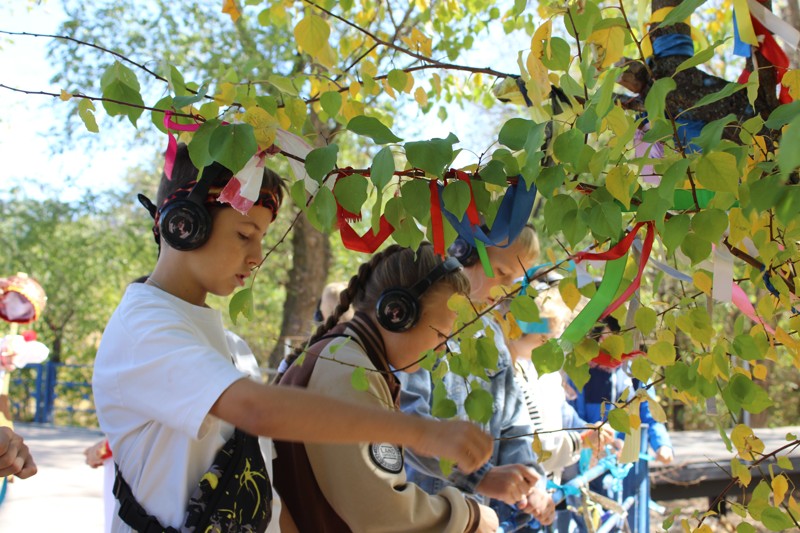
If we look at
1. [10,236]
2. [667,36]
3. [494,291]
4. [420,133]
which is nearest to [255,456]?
[494,291]

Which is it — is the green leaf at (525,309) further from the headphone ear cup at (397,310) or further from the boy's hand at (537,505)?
the boy's hand at (537,505)

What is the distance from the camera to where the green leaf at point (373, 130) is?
1.13 m

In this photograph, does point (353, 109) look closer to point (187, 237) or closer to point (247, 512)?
point (187, 237)

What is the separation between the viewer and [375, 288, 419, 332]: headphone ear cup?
2018 mm

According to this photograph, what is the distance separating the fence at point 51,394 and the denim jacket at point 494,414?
33.8 ft

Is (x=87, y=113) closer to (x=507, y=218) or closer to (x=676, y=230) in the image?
(x=507, y=218)

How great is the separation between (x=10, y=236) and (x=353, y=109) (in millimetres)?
15509

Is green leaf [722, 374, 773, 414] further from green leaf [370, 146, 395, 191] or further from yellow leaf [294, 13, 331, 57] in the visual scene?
yellow leaf [294, 13, 331, 57]

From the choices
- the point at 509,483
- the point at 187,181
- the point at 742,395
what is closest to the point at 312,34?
the point at 187,181

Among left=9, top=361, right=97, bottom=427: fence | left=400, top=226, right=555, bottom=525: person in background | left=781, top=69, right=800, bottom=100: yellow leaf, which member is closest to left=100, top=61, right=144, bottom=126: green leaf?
left=781, top=69, right=800, bottom=100: yellow leaf

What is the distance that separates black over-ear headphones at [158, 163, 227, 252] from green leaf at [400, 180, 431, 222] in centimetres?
51

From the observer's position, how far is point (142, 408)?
139cm

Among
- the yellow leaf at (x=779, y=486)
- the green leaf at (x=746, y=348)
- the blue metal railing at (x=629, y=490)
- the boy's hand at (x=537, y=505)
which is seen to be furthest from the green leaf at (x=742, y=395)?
the blue metal railing at (x=629, y=490)

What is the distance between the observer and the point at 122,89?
133 cm
